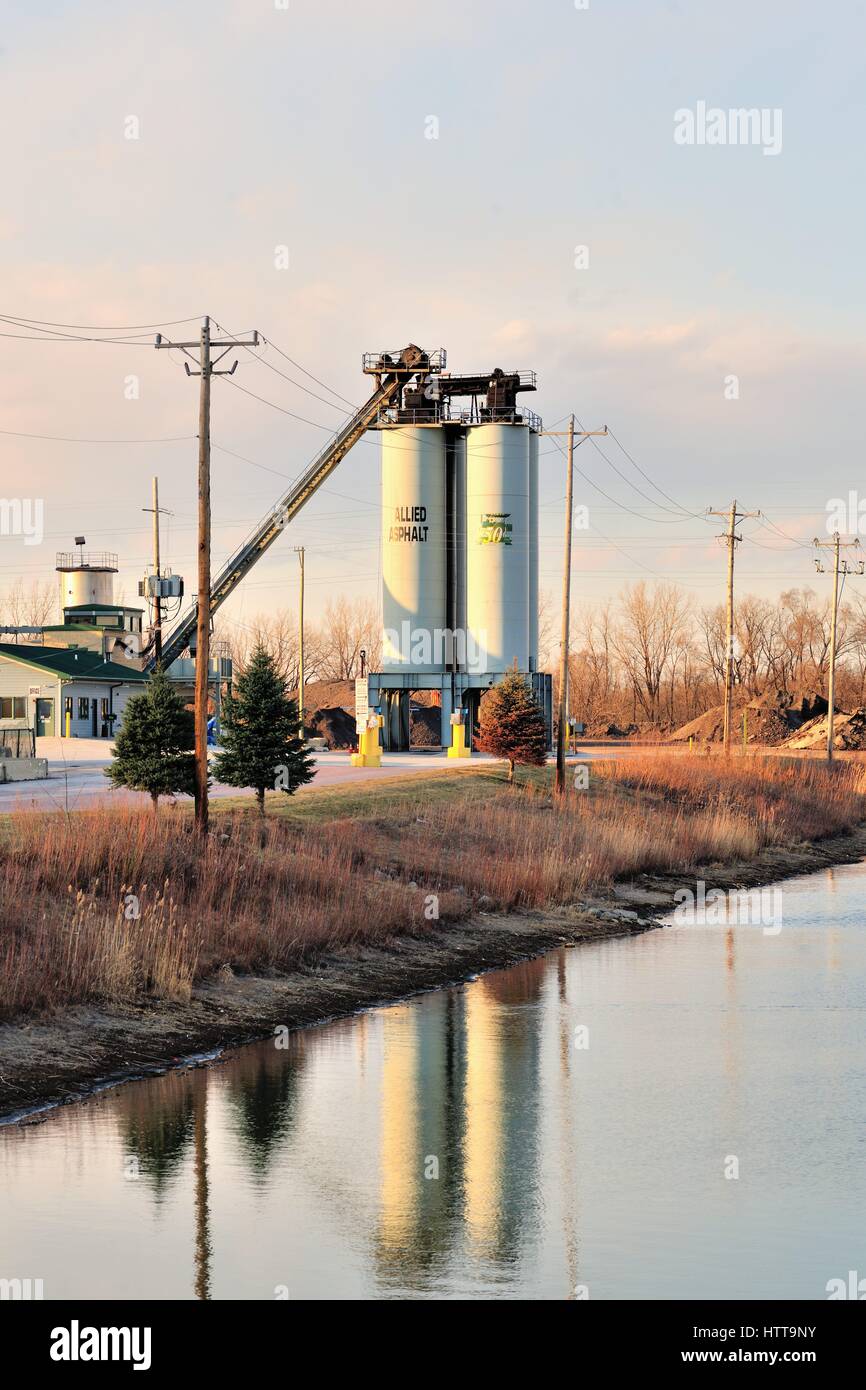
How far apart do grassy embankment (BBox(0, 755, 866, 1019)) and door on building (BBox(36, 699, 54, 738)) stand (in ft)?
91.9

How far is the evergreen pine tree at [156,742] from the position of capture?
35.1 metres

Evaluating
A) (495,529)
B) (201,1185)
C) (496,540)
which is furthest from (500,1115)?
(495,529)

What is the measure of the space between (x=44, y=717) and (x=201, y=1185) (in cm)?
6171

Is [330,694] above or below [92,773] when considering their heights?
above

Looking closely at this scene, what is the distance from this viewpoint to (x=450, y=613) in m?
68.6

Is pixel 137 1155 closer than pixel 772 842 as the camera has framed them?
Yes

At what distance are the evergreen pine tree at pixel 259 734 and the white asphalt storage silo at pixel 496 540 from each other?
97.7ft

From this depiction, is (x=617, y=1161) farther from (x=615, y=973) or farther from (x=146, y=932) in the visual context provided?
(x=615, y=973)

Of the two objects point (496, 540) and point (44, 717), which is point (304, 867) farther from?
point (44, 717)

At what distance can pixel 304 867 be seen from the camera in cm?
2566

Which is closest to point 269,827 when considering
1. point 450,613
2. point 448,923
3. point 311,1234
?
point 448,923

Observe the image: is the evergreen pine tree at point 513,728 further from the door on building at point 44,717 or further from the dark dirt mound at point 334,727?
the dark dirt mound at point 334,727

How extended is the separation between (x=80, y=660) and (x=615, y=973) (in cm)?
5738

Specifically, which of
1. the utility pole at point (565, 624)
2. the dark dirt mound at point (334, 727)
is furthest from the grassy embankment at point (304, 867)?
the dark dirt mound at point (334, 727)
